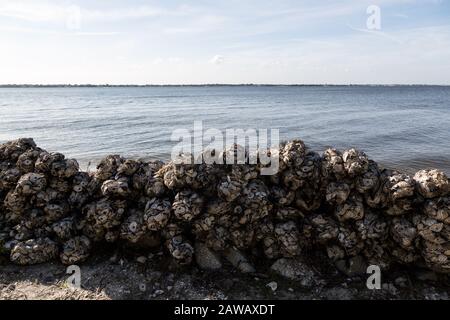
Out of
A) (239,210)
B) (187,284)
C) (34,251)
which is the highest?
(239,210)

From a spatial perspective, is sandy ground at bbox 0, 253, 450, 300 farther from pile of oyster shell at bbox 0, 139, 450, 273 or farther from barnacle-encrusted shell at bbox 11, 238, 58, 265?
pile of oyster shell at bbox 0, 139, 450, 273

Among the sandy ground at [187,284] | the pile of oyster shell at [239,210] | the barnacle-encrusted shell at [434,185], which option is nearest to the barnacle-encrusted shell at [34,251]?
the pile of oyster shell at [239,210]

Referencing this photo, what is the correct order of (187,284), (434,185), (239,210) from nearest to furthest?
(434,185)
(187,284)
(239,210)

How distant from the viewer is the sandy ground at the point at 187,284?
25.5 feet

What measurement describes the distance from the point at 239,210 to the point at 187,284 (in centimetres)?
205

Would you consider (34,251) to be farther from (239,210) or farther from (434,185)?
(434,185)

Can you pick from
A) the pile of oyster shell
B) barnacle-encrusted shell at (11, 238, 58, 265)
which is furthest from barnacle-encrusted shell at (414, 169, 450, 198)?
barnacle-encrusted shell at (11, 238, 58, 265)

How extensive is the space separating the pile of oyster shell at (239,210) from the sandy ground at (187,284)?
14.5 inches

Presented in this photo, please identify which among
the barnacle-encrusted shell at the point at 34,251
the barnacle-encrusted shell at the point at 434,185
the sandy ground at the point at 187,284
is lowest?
the sandy ground at the point at 187,284

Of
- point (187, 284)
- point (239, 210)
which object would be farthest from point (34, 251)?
point (239, 210)

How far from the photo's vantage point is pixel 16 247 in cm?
892

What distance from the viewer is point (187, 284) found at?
26.7ft

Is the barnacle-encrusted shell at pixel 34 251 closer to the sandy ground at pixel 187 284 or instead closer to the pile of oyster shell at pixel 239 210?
the pile of oyster shell at pixel 239 210
